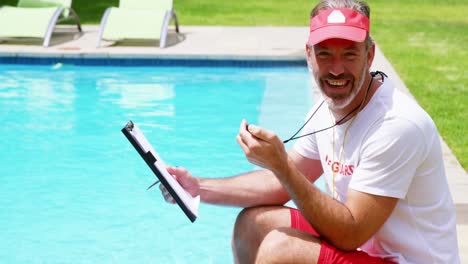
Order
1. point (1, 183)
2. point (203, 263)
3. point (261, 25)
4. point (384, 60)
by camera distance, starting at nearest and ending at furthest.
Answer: point (203, 263) < point (1, 183) < point (384, 60) < point (261, 25)

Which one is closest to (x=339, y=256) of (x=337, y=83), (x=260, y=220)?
(x=260, y=220)

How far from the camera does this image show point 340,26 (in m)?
2.94

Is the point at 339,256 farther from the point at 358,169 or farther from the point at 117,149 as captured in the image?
the point at 117,149

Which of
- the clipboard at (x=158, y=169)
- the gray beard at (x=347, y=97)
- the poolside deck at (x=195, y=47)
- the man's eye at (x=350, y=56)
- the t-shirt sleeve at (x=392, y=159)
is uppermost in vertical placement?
the man's eye at (x=350, y=56)

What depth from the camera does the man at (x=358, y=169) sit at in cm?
286

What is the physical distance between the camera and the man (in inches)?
113

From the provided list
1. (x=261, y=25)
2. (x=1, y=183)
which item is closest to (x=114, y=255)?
(x=1, y=183)

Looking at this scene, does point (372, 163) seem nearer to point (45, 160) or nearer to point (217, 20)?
point (45, 160)

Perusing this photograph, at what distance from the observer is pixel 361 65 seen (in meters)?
2.96

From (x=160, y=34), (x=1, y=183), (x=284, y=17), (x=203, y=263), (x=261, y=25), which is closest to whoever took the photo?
(x=203, y=263)

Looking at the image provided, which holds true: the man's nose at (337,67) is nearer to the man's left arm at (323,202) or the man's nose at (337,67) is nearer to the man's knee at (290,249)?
the man's left arm at (323,202)

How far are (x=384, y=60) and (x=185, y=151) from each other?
11.9ft

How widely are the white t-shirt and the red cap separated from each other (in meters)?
0.22

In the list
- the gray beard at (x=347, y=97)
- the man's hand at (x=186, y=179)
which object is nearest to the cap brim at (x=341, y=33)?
the gray beard at (x=347, y=97)
